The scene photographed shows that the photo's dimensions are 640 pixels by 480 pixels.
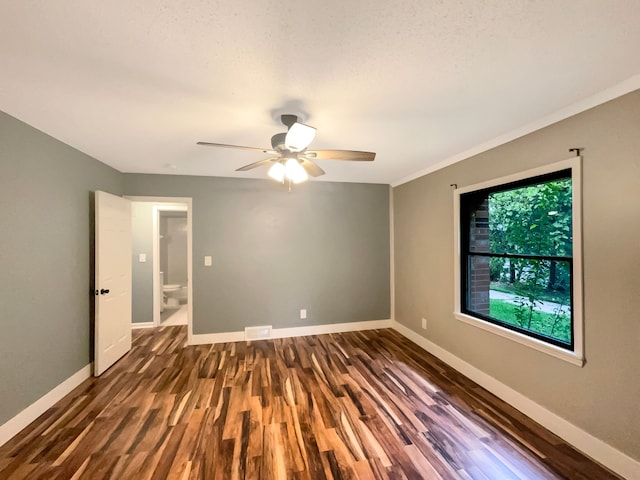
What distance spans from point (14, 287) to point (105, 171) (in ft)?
5.54

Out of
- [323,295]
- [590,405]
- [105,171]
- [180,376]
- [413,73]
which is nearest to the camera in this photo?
[413,73]

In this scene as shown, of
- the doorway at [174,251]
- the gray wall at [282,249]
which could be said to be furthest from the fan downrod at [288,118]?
the doorway at [174,251]

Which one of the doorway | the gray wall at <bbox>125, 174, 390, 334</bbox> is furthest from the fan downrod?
the doorway

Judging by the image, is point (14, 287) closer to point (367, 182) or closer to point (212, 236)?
point (212, 236)

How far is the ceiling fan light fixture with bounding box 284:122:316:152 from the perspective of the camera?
5.32ft

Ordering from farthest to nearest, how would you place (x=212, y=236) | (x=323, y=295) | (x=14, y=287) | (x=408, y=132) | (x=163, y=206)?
(x=163, y=206)
(x=323, y=295)
(x=212, y=236)
(x=408, y=132)
(x=14, y=287)

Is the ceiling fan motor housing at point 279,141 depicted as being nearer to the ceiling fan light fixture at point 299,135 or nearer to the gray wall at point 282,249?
the ceiling fan light fixture at point 299,135

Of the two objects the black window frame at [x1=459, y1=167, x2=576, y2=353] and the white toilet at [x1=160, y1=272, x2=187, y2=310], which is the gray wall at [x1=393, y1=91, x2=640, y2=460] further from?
the white toilet at [x1=160, y1=272, x2=187, y2=310]

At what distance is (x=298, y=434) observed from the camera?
201cm

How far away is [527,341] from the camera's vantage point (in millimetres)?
2219

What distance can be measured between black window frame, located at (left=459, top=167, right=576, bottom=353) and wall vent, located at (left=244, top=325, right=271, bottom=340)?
2.60 m

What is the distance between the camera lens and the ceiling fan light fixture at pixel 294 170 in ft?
6.85

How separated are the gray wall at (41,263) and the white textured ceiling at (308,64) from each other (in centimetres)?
33

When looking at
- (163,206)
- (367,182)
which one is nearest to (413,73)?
(367,182)
